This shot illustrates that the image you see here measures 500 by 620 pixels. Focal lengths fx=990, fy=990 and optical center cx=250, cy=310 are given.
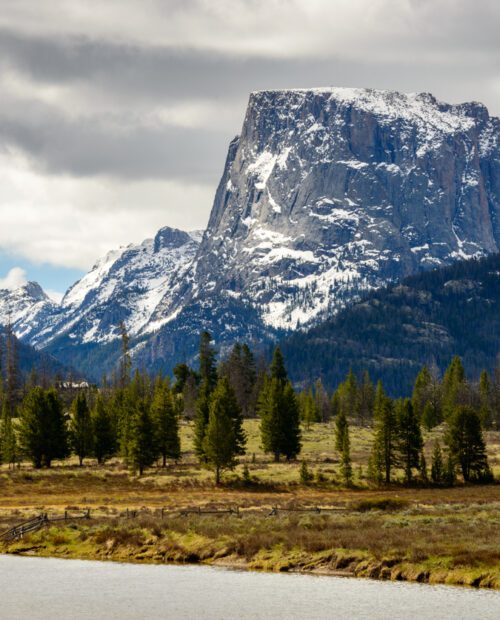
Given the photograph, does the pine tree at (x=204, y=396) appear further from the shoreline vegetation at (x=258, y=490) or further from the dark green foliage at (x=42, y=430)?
the dark green foliage at (x=42, y=430)

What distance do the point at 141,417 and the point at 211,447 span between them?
1131 centimetres

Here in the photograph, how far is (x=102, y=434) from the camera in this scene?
133m

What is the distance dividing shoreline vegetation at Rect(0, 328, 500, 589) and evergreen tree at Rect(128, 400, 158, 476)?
0.17 m

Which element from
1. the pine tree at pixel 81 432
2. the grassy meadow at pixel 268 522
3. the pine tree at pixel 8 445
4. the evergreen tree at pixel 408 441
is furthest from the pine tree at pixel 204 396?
the evergreen tree at pixel 408 441

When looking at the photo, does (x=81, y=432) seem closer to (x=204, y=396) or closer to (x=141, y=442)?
(x=141, y=442)

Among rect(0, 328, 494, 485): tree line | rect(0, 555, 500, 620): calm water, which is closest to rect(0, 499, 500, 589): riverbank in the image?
rect(0, 555, 500, 620): calm water

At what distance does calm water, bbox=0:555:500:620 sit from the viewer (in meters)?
46.8

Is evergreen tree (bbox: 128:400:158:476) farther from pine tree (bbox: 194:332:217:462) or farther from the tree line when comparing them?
pine tree (bbox: 194:332:217:462)

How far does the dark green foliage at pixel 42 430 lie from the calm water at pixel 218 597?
66678mm

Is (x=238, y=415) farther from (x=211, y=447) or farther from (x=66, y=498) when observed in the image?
(x=66, y=498)

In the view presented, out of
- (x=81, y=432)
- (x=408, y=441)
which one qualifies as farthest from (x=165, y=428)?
(x=408, y=441)

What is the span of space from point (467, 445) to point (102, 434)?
48.0 meters

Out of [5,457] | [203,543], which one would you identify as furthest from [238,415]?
[203,543]

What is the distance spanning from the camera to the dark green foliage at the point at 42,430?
125000 millimetres
